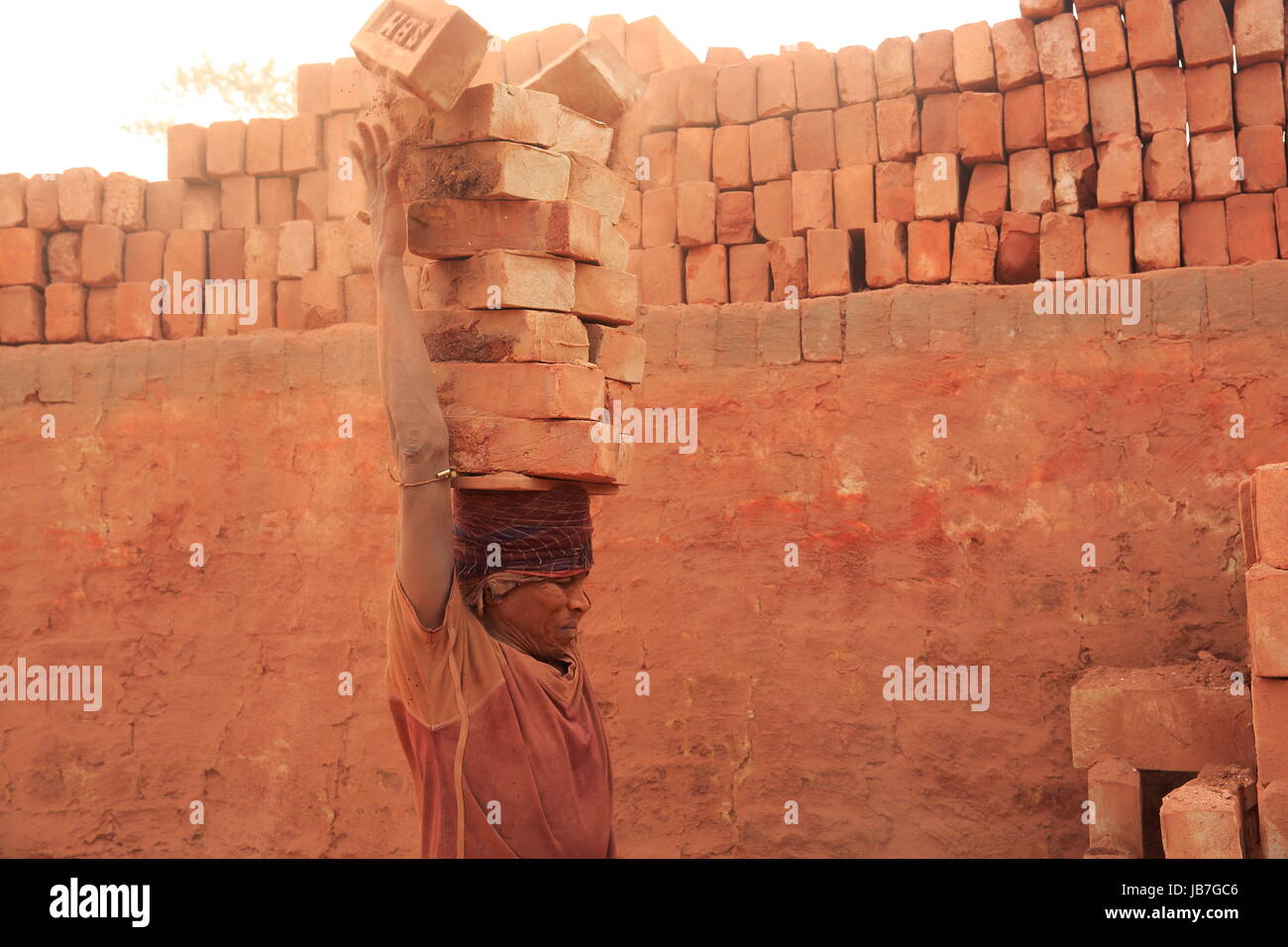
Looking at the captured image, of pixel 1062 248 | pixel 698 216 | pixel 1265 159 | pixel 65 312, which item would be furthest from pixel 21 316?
pixel 1265 159

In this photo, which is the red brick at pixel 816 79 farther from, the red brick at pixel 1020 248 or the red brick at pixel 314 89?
the red brick at pixel 314 89

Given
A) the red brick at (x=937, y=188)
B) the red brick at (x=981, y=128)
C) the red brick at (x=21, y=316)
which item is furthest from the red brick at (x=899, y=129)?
the red brick at (x=21, y=316)

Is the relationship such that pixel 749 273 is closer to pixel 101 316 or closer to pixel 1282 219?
pixel 1282 219

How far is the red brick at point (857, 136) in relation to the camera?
6.46m

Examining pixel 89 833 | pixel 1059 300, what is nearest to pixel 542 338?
pixel 1059 300

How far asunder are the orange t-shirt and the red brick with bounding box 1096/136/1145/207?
12.6ft

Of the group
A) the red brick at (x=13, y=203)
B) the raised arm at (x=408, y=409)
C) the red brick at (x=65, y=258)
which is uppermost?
the red brick at (x=13, y=203)

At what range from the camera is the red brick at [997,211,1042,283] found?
6152 millimetres

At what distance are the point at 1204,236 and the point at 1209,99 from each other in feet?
2.05

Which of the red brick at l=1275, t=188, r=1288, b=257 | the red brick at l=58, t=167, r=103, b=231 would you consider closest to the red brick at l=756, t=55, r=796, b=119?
the red brick at l=1275, t=188, r=1288, b=257

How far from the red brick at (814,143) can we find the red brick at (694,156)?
1.50 ft

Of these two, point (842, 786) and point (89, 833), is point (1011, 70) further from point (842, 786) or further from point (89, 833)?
point (89, 833)

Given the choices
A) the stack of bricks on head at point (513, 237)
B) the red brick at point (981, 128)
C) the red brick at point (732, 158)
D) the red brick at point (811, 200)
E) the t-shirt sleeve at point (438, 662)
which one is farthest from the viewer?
the red brick at point (732, 158)

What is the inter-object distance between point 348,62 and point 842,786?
4623 mm
